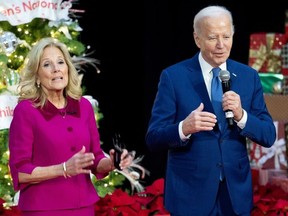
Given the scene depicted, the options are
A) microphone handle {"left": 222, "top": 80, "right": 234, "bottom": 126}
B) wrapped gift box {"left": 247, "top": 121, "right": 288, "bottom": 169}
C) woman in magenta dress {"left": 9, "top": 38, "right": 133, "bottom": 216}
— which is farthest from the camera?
wrapped gift box {"left": 247, "top": 121, "right": 288, "bottom": 169}

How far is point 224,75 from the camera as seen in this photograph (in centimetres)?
315

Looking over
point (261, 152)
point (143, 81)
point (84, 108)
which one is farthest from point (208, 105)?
point (143, 81)

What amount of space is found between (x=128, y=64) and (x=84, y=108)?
11.9ft

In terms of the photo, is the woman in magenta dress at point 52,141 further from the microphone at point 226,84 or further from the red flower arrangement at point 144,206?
the red flower arrangement at point 144,206

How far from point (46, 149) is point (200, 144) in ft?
2.10

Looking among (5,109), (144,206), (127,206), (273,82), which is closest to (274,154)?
(273,82)

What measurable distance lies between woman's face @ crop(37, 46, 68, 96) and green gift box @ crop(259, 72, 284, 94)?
2706mm

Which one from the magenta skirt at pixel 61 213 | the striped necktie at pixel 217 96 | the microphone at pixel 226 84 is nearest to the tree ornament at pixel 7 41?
the magenta skirt at pixel 61 213

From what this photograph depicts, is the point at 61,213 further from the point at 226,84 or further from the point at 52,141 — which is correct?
the point at 226,84

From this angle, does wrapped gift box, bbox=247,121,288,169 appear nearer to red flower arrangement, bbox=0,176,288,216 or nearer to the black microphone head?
red flower arrangement, bbox=0,176,288,216

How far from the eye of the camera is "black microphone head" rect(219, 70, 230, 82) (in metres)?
3.14

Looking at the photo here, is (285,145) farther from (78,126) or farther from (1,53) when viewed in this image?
(78,126)

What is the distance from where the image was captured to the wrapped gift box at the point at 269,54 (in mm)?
5934

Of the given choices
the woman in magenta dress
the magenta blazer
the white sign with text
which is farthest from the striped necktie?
the white sign with text
